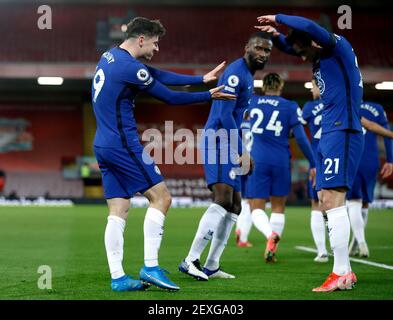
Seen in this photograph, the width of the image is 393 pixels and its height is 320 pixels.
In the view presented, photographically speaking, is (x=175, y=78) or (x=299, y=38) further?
(x=175, y=78)

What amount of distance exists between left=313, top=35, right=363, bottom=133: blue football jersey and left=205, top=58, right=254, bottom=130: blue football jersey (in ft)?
3.01

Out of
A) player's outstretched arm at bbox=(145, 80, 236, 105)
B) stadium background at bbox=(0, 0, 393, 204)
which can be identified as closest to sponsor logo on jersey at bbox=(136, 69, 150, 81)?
player's outstretched arm at bbox=(145, 80, 236, 105)

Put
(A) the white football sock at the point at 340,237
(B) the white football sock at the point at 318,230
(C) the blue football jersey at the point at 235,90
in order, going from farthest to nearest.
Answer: (B) the white football sock at the point at 318,230
(C) the blue football jersey at the point at 235,90
(A) the white football sock at the point at 340,237

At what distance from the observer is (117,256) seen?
18.1 feet

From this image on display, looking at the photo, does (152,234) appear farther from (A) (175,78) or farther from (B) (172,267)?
(B) (172,267)

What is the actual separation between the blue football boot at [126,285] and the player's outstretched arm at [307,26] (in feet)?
7.26

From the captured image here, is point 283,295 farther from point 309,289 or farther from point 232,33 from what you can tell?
point 232,33

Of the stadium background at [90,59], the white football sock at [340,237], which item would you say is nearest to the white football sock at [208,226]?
the white football sock at [340,237]

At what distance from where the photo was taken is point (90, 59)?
91.6ft

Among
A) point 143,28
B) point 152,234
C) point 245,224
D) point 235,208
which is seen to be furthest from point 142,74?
point 245,224

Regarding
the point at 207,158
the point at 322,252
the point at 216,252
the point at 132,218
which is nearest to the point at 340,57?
the point at 207,158

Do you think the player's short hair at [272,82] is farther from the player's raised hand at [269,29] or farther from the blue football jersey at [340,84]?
the blue football jersey at [340,84]

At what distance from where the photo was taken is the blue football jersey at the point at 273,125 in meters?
8.78

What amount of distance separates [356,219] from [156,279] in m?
4.08
